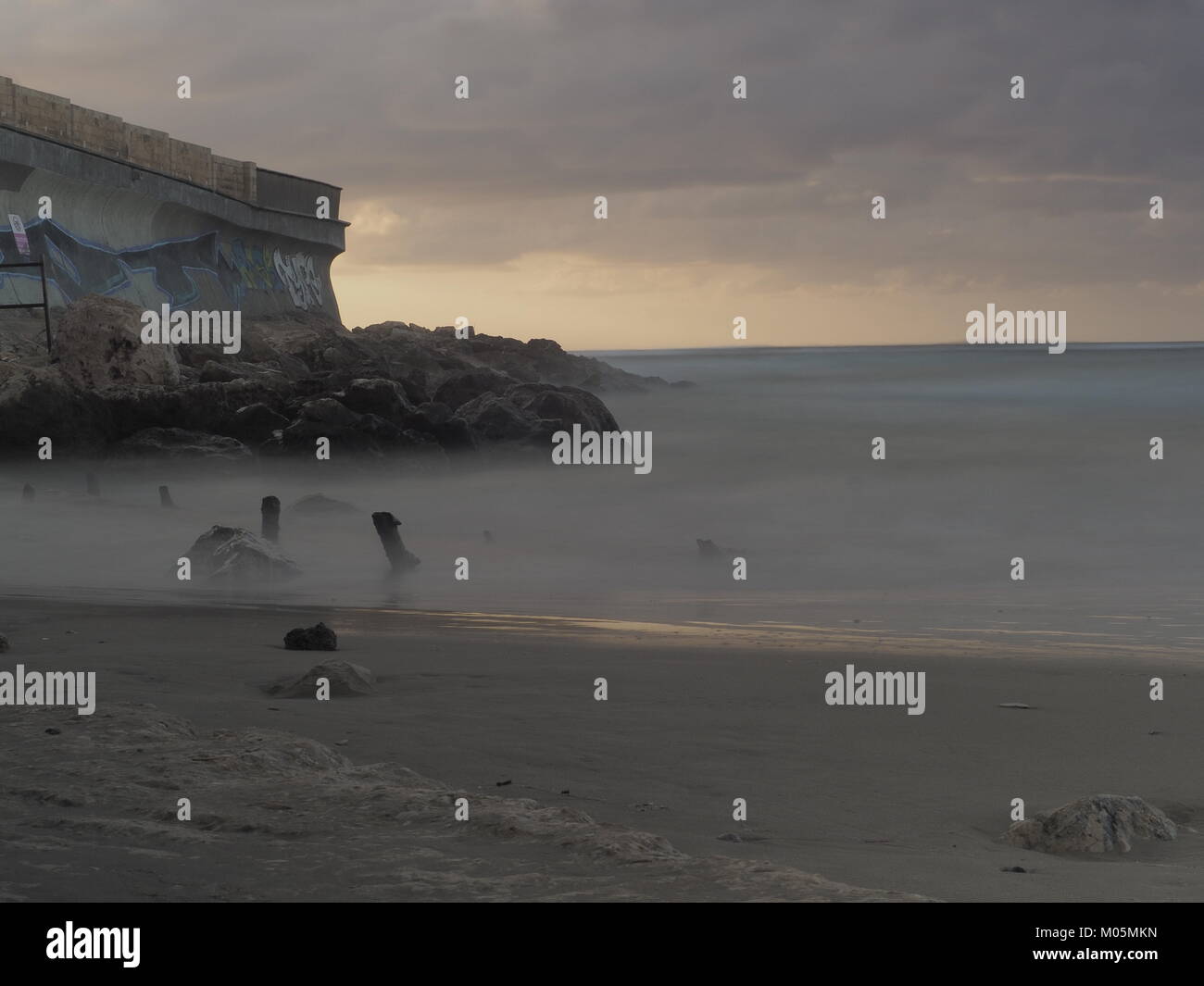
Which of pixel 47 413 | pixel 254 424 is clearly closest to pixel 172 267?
pixel 254 424

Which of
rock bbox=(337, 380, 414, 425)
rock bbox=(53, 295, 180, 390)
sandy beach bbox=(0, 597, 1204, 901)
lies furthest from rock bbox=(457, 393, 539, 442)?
sandy beach bbox=(0, 597, 1204, 901)

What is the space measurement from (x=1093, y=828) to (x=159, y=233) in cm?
3410

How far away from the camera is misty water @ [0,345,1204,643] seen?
39.5 ft

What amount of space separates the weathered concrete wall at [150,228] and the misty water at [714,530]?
10.5 meters

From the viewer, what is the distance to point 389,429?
2227 centimetres

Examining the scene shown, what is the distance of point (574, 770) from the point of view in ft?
17.6

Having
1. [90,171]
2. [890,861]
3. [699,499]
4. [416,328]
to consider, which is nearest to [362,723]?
[890,861]

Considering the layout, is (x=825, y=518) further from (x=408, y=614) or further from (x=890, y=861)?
(x=890, y=861)

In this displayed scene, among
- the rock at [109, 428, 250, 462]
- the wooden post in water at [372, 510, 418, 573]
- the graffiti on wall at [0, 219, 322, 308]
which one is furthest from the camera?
the graffiti on wall at [0, 219, 322, 308]

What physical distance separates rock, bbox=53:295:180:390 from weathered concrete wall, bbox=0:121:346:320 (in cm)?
464

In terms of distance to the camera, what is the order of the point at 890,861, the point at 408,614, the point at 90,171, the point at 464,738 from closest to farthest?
the point at 890,861 → the point at 464,738 → the point at 408,614 → the point at 90,171

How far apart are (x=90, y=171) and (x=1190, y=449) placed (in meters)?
25.7

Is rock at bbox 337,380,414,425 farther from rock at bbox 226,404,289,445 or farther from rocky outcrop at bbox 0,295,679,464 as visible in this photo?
rock at bbox 226,404,289,445

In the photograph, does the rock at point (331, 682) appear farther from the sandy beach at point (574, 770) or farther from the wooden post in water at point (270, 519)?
the wooden post in water at point (270, 519)
